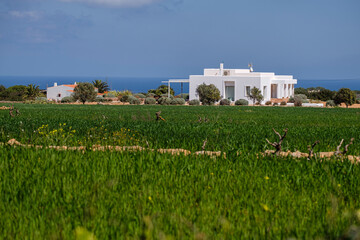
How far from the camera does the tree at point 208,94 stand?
2693 inches

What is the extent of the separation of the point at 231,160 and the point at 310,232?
4.32 meters

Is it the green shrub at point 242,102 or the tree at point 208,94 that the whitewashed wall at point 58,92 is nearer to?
A: the tree at point 208,94

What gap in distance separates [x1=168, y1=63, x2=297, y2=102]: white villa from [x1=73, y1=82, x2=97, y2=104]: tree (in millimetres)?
16869

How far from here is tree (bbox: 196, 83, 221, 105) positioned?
68412 millimetres

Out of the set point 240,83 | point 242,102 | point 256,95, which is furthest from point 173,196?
point 240,83

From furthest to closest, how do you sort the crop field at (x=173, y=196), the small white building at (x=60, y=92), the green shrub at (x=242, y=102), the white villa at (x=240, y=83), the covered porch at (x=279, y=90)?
the small white building at (x=60, y=92), the covered porch at (x=279, y=90), the white villa at (x=240, y=83), the green shrub at (x=242, y=102), the crop field at (x=173, y=196)

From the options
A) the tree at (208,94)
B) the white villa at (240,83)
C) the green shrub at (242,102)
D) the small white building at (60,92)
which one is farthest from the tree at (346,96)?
the small white building at (60,92)

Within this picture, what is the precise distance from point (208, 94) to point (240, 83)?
22.0ft

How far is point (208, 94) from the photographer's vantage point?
6856cm

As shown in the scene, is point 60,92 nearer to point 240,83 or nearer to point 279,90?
point 240,83

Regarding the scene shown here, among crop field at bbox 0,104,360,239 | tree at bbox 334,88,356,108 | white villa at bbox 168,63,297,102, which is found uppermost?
white villa at bbox 168,63,297,102

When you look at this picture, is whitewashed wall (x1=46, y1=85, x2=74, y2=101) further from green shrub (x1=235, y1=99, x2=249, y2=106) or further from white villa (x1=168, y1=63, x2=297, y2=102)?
green shrub (x1=235, y1=99, x2=249, y2=106)

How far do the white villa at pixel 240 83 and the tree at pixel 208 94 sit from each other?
3.63 meters

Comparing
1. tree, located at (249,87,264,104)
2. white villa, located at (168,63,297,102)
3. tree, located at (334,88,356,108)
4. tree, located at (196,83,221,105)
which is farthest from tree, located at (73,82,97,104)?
tree, located at (334,88,356,108)
